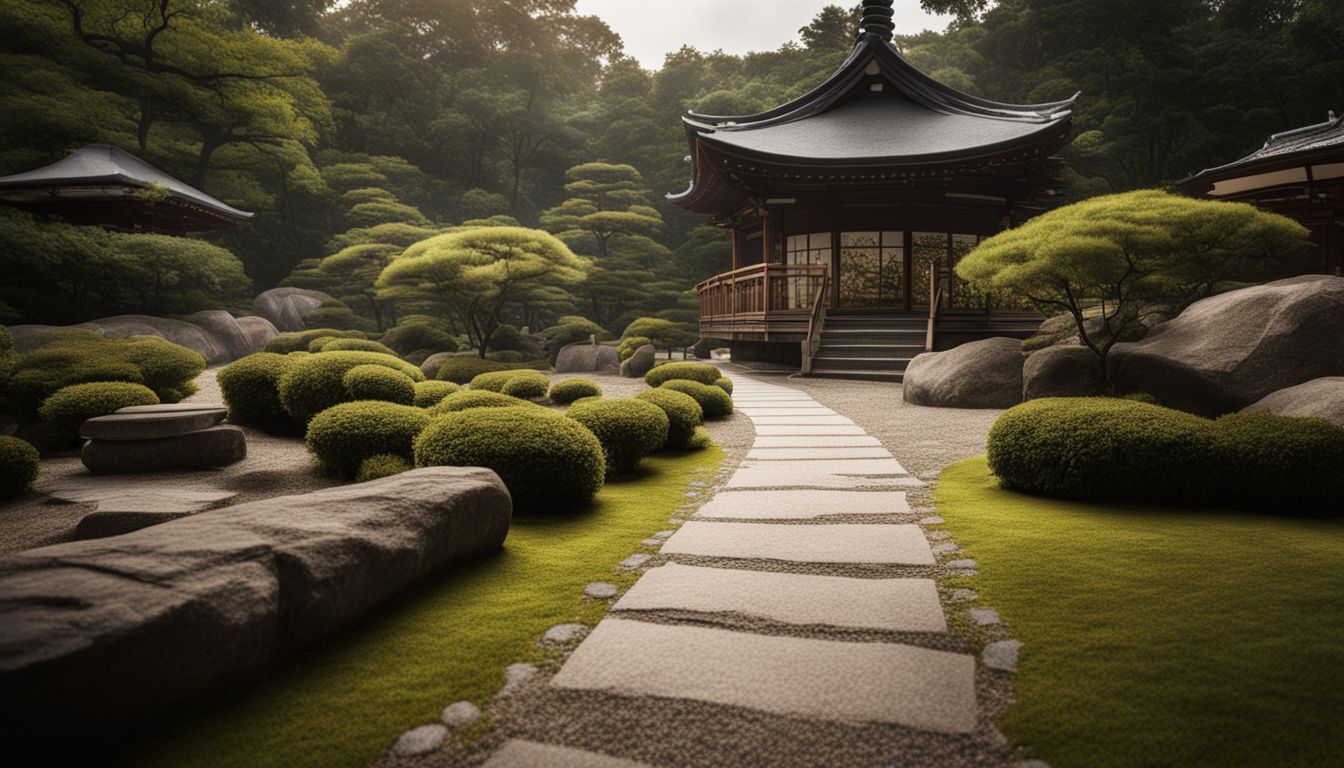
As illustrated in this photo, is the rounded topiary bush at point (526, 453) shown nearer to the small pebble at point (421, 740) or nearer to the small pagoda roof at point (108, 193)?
the small pebble at point (421, 740)

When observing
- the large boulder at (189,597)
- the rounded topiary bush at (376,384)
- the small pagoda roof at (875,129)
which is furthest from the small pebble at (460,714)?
the small pagoda roof at (875,129)

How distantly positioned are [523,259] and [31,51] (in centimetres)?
1711

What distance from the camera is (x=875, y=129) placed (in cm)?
1678

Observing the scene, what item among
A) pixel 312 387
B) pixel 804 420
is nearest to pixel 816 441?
pixel 804 420

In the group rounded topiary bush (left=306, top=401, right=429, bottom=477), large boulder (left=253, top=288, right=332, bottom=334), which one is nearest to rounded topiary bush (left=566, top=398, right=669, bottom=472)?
rounded topiary bush (left=306, top=401, right=429, bottom=477)

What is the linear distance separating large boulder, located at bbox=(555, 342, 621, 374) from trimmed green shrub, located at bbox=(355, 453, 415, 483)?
11617mm

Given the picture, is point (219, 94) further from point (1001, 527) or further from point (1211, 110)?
point (1211, 110)

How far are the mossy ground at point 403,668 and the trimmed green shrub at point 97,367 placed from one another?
683cm

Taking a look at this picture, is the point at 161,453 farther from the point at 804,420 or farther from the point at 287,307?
the point at 287,307

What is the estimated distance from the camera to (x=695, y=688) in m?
Result: 2.07

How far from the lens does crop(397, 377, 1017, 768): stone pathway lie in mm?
1788

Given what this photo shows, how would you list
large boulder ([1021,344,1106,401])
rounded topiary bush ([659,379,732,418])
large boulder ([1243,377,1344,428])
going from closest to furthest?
large boulder ([1243,377,1344,428]) → large boulder ([1021,344,1106,401]) → rounded topiary bush ([659,379,732,418])

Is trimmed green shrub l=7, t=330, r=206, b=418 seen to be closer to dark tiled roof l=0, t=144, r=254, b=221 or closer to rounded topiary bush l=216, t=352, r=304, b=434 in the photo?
rounded topiary bush l=216, t=352, r=304, b=434

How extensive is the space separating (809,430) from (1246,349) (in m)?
4.46
